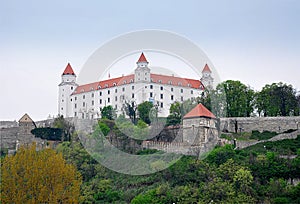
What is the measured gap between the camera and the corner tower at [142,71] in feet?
188

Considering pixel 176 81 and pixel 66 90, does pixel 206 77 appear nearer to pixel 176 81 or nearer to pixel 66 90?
pixel 176 81

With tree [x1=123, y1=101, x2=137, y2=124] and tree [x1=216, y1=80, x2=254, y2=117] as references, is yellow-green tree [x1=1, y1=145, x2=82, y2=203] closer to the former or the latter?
tree [x1=216, y1=80, x2=254, y2=117]

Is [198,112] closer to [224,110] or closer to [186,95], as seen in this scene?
[224,110]

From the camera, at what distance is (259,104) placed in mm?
46969

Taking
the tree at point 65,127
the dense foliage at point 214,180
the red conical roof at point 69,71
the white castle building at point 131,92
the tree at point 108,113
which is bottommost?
the dense foliage at point 214,180

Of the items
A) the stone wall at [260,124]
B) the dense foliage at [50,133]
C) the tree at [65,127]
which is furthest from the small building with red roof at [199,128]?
the dense foliage at [50,133]

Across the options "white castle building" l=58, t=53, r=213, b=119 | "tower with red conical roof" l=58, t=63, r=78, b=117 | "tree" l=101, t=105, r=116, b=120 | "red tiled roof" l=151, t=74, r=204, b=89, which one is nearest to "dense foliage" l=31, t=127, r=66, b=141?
"tree" l=101, t=105, r=116, b=120

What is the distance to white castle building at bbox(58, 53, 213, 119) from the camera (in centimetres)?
5700

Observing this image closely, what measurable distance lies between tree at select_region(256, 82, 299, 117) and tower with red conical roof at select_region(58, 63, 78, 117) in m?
21.7

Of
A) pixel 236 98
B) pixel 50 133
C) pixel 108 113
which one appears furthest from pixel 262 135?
pixel 50 133

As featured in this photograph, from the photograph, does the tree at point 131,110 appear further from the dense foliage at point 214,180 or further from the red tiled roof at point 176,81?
the dense foliage at point 214,180

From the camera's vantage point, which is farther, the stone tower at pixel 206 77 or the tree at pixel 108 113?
the stone tower at pixel 206 77

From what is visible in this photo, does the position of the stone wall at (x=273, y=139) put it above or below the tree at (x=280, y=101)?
below

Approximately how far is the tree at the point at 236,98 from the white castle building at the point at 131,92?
Result: 27.7 ft
